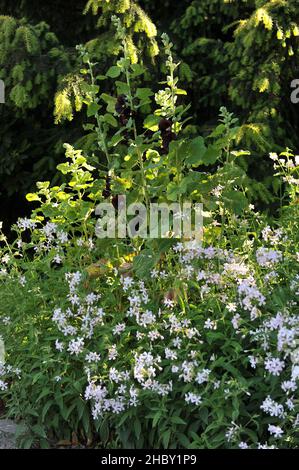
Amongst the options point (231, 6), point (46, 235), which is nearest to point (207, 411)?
point (46, 235)

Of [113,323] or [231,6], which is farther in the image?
[231,6]

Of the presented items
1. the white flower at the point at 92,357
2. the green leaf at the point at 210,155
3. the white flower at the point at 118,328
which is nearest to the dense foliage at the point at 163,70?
the green leaf at the point at 210,155

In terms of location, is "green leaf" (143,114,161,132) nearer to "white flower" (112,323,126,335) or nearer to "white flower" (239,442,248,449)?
"white flower" (112,323,126,335)

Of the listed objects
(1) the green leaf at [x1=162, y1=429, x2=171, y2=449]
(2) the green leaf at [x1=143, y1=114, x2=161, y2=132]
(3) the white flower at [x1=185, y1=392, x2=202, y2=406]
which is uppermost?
(2) the green leaf at [x1=143, y1=114, x2=161, y2=132]

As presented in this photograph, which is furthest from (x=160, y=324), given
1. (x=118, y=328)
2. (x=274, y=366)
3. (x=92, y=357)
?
(x=274, y=366)

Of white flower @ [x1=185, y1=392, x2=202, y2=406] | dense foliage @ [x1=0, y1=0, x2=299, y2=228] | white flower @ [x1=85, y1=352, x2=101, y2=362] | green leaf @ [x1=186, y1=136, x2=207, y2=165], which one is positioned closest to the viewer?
white flower @ [x1=185, y1=392, x2=202, y2=406]

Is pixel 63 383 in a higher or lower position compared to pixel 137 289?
lower

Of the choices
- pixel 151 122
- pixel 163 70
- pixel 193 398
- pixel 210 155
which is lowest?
pixel 193 398

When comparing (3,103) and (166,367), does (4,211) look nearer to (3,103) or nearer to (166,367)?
(3,103)

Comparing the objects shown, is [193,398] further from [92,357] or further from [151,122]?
[151,122]

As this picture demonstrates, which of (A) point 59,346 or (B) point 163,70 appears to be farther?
(B) point 163,70

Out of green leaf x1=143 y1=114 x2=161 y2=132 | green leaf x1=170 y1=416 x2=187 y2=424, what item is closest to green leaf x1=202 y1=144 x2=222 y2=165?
green leaf x1=143 y1=114 x2=161 y2=132
